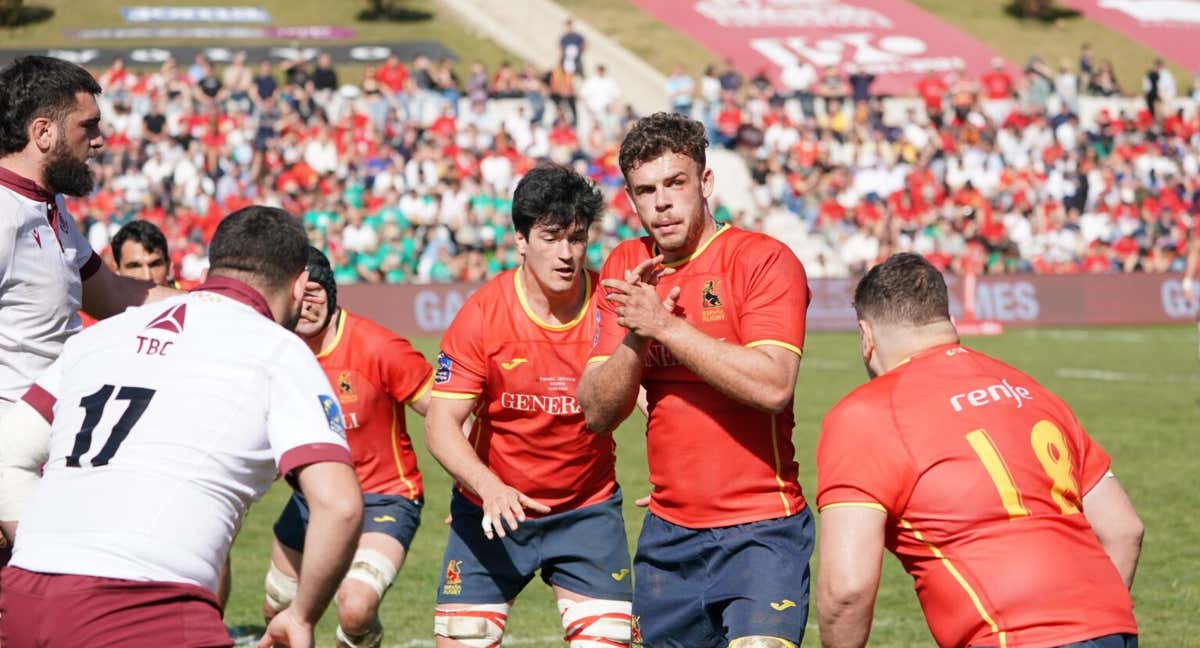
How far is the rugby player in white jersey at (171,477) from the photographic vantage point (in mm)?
4152

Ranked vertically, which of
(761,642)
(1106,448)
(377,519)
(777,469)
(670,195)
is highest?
(670,195)

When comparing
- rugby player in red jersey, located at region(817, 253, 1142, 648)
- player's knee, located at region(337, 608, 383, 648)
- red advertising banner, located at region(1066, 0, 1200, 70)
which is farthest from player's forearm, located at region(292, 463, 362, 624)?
red advertising banner, located at region(1066, 0, 1200, 70)

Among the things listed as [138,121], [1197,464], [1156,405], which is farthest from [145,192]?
[1197,464]

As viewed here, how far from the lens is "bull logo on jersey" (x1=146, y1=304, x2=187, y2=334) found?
4.36 meters

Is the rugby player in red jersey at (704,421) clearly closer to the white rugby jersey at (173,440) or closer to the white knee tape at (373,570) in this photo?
the white rugby jersey at (173,440)

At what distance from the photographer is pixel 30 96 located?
590cm

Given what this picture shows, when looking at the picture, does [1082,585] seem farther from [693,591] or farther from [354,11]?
[354,11]

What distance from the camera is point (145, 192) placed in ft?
94.5

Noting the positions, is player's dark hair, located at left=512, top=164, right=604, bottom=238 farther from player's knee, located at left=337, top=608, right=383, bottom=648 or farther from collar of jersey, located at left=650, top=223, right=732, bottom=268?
player's knee, located at left=337, top=608, right=383, bottom=648

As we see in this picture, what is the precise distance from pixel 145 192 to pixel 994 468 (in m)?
26.3

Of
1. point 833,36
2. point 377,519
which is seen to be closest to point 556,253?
point 377,519

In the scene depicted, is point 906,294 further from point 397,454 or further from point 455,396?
point 397,454

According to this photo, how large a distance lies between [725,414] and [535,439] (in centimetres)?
134

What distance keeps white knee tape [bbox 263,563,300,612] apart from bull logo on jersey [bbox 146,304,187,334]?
358 centimetres
